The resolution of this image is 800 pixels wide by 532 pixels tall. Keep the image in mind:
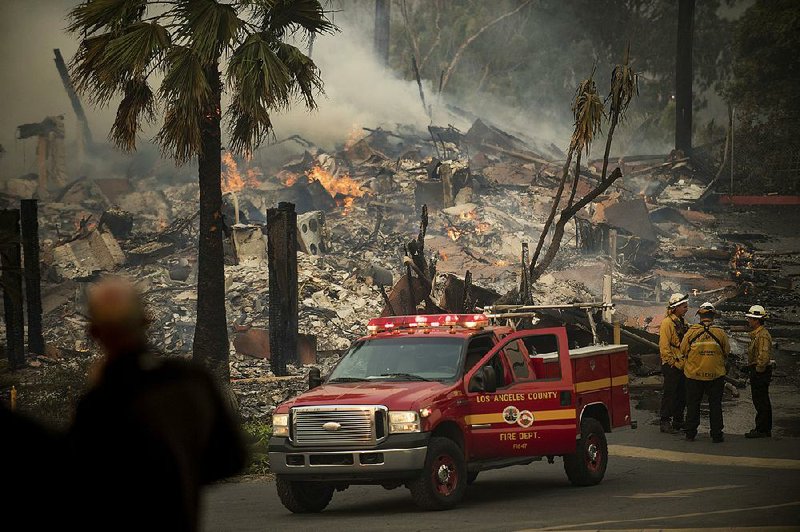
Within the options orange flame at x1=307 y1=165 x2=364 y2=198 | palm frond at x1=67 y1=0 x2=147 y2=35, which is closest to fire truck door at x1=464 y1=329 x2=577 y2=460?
palm frond at x1=67 y1=0 x2=147 y2=35

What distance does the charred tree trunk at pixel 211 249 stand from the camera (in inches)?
805

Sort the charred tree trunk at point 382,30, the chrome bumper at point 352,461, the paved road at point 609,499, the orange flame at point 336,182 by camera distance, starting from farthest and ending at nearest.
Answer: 1. the charred tree trunk at point 382,30
2. the orange flame at point 336,182
3. the chrome bumper at point 352,461
4. the paved road at point 609,499

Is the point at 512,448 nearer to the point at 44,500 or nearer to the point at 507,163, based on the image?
the point at 44,500

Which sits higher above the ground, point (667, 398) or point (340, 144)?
point (340, 144)

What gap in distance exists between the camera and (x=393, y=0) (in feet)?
155

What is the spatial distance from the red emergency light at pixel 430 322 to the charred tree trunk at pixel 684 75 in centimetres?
3115

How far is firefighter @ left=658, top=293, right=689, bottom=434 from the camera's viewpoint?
712 inches

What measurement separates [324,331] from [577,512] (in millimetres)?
18391

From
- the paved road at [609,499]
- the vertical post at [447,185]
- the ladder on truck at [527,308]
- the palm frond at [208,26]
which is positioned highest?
the palm frond at [208,26]

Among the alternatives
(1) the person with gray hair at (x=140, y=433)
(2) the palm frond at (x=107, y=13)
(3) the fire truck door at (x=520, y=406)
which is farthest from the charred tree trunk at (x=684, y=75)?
(1) the person with gray hair at (x=140, y=433)

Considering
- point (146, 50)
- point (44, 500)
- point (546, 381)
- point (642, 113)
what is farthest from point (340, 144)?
point (44, 500)

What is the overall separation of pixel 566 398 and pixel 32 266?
50.3 ft

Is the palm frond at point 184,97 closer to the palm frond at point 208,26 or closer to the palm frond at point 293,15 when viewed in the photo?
the palm frond at point 208,26

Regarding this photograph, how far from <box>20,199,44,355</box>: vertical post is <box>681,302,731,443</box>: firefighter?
1274cm
